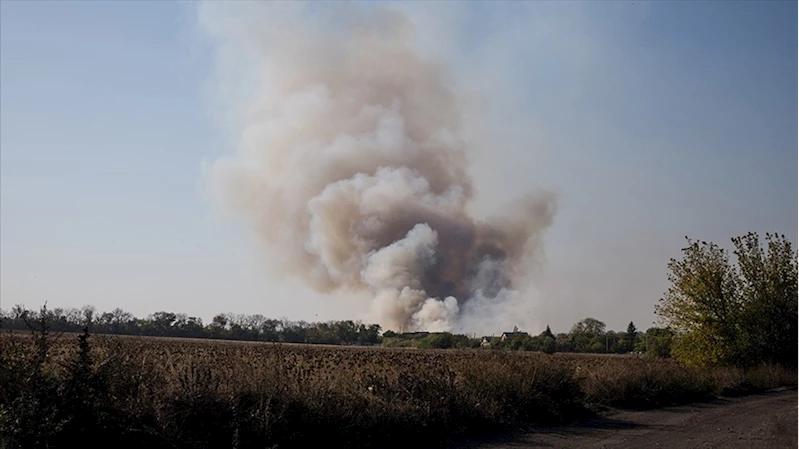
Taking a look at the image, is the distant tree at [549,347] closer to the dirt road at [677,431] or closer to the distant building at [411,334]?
the dirt road at [677,431]

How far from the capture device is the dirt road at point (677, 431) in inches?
460

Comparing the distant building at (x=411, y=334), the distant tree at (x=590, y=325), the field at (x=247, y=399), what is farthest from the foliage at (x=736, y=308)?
the distant tree at (x=590, y=325)

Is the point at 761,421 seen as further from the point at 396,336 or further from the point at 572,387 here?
the point at 396,336

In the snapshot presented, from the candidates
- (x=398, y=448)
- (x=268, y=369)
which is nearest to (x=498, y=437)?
(x=398, y=448)

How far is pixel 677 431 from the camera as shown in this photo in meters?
13.5

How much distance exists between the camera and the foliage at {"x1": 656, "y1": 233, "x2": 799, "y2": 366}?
3195 centimetres

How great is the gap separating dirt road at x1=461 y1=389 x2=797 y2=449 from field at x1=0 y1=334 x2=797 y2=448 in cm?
103

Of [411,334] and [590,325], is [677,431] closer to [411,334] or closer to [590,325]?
[411,334]

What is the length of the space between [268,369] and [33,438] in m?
3.69

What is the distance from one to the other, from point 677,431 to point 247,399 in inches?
342

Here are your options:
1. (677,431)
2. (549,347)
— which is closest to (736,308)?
(549,347)

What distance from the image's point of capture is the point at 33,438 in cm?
771

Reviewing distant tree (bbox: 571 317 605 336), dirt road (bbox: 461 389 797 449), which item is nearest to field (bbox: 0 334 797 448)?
dirt road (bbox: 461 389 797 449)

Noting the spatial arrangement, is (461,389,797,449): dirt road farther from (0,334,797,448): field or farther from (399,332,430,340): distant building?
(399,332,430,340): distant building
